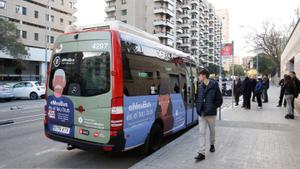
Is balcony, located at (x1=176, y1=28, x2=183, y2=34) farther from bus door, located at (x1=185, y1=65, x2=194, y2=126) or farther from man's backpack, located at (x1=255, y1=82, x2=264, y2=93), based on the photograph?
bus door, located at (x1=185, y1=65, x2=194, y2=126)

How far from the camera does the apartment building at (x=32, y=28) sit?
42344 millimetres

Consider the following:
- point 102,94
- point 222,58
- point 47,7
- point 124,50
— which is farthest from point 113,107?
point 47,7

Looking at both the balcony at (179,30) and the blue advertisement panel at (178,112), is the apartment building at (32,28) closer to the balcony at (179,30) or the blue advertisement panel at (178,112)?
the balcony at (179,30)

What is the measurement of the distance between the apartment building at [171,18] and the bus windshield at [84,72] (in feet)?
122

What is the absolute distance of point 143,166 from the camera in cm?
506

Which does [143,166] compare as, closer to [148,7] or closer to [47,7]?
[47,7]

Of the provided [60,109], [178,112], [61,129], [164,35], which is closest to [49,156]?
[61,129]

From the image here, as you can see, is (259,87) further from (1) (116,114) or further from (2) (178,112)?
(1) (116,114)

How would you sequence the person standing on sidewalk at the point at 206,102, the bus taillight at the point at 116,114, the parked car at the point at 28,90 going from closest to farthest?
1. the bus taillight at the point at 116,114
2. the person standing on sidewalk at the point at 206,102
3. the parked car at the point at 28,90

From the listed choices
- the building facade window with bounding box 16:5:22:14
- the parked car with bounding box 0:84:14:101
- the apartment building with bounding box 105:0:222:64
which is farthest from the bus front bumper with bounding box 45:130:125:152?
the building facade window with bounding box 16:5:22:14

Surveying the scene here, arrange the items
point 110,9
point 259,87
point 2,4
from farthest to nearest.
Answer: point 110,9 → point 2,4 → point 259,87

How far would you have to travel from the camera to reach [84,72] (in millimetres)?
5285

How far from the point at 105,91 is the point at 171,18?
7065 cm

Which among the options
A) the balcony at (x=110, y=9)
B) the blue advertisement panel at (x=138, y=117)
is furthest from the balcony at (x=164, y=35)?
the blue advertisement panel at (x=138, y=117)
